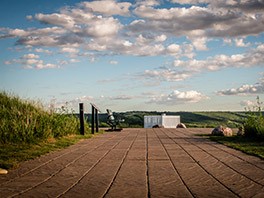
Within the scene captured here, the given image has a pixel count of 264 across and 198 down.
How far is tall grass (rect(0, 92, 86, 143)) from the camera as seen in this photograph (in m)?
8.76

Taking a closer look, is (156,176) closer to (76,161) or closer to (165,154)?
(76,161)

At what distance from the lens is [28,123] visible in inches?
357

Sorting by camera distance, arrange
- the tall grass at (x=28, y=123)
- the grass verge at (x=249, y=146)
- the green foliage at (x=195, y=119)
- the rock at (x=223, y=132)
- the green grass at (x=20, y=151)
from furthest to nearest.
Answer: the green foliage at (x=195, y=119)
the rock at (x=223, y=132)
the tall grass at (x=28, y=123)
the grass verge at (x=249, y=146)
the green grass at (x=20, y=151)

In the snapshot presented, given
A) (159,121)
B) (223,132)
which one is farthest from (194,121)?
(223,132)

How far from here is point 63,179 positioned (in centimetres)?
438

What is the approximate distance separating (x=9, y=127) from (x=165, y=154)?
4.16m

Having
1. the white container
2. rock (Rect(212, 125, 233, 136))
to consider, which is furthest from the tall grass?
the white container

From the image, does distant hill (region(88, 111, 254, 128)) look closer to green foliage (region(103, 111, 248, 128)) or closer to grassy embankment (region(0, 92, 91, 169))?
green foliage (region(103, 111, 248, 128))

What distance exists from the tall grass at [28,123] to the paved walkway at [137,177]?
2.48m

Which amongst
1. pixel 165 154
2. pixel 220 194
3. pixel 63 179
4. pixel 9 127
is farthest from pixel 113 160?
pixel 9 127

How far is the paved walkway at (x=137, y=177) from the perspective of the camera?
144 inches

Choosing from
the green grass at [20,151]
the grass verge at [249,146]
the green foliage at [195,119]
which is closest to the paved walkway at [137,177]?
the green grass at [20,151]

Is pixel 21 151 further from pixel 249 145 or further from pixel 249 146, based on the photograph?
pixel 249 145

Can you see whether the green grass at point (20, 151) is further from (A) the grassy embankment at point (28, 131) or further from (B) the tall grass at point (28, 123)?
(B) the tall grass at point (28, 123)
